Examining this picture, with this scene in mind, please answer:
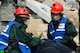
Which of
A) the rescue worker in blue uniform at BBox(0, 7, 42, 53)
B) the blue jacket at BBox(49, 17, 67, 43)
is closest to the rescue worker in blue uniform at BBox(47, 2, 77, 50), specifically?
the blue jacket at BBox(49, 17, 67, 43)

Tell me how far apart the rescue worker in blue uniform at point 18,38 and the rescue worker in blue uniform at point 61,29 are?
23.9 inches

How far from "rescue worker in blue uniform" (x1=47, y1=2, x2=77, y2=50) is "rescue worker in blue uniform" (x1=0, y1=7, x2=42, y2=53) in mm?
606

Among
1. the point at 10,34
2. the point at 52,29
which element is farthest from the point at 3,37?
the point at 52,29

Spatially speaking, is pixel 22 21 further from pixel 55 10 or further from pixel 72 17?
pixel 72 17

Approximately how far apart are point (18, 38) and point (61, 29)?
104 cm

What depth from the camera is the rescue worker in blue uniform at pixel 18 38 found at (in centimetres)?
982

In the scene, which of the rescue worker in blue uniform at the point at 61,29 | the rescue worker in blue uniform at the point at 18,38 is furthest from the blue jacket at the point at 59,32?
the rescue worker in blue uniform at the point at 18,38

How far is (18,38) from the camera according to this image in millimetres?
9836

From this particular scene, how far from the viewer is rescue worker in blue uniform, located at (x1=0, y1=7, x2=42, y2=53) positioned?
9.82 meters

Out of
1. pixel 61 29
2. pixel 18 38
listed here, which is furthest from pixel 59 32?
pixel 18 38

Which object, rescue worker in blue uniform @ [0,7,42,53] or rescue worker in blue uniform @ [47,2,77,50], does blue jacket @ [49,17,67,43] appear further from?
rescue worker in blue uniform @ [0,7,42,53]

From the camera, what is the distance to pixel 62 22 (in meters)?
10.5

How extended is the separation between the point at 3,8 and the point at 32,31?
105 cm

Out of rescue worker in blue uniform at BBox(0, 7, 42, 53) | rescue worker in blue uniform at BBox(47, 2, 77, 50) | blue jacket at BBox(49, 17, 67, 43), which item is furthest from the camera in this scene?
blue jacket at BBox(49, 17, 67, 43)
